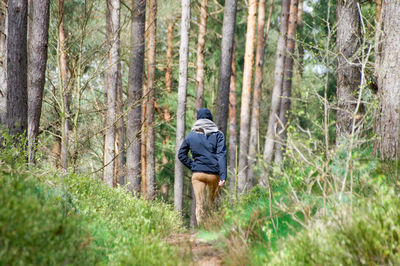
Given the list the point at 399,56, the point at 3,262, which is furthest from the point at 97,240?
the point at 399,56

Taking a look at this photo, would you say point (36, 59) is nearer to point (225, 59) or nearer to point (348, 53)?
point (225, 59)

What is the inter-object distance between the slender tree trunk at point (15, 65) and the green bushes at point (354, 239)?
595 centimetres

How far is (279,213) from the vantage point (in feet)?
16.8

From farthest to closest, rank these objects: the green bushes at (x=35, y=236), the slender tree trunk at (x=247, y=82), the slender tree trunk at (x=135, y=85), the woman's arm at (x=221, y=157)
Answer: the slender tree trunk at (x=247, y=82), the slender tree trunk at (x=135, y=85), the woman's arm at (x=221, y=157), the green bushes at (x=35, y=236)

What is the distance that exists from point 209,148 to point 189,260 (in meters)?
3.49

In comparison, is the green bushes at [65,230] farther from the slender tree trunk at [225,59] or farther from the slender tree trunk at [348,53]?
the slender tree trunk at [225,59]

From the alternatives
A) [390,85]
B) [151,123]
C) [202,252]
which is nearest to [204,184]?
[202,252]

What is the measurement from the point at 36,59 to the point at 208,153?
4.19 metres

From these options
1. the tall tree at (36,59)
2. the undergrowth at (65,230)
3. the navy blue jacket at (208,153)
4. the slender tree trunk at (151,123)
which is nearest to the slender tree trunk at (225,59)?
the slender tree trunk at (151,123)

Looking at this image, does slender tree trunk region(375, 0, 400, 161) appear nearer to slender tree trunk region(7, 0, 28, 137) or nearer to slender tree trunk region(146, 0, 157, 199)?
slender tree trunk region(7, 0, 28, 137)

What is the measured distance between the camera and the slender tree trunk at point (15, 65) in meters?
7.73

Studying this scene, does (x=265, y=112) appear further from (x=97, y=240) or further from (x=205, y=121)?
(x=97, y=240)

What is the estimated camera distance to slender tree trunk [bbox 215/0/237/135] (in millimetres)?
11312

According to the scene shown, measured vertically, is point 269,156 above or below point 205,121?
below
